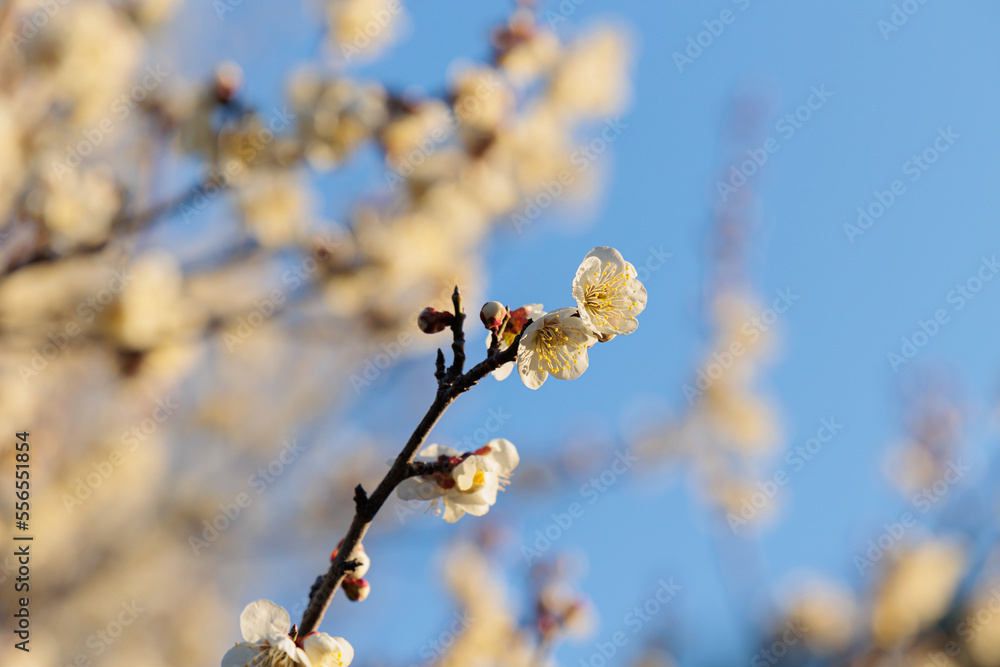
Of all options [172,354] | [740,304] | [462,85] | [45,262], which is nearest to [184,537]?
[172,354]

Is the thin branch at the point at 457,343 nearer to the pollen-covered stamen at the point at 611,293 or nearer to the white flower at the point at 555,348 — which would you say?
the white flower at the point at 555,348

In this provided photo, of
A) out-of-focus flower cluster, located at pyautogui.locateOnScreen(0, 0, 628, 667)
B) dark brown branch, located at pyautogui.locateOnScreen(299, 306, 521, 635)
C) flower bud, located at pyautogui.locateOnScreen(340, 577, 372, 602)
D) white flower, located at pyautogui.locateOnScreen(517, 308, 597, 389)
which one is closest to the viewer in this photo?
dark brown branch, located at pyautogui.locateOnScreen(299, 306, 521, 635)

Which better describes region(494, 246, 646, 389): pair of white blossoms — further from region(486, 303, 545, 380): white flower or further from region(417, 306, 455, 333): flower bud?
region(417, 306, 455, 333): flower bud

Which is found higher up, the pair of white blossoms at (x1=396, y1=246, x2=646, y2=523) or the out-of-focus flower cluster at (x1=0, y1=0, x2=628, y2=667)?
the out-of-focus flower cluster at (x1=0, y1=0, x2=628, y2=667)

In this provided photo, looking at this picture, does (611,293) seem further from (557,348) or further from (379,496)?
(379,496)

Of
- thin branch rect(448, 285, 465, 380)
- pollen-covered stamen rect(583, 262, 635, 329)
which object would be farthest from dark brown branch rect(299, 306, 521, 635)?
pollen-covered stamen rect(583, 262, 635, 329)

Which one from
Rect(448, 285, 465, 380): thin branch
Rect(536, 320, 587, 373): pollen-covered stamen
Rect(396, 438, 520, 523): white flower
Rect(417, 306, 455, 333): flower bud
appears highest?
Rect(417, 306, 455, 333): flower bud

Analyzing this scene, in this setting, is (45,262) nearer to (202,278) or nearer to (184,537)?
(202,278)
